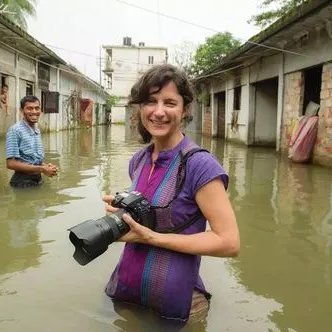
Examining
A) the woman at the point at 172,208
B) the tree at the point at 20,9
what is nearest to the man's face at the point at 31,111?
the woman at the point at 172,208

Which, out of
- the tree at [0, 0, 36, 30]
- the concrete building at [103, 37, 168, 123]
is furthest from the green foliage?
the tree at [0, 0, 36, 30]

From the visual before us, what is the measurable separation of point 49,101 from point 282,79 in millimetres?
11669

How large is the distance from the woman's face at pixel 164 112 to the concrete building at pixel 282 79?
23.6 ft

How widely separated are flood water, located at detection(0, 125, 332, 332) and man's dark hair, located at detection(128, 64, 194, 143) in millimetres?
1093

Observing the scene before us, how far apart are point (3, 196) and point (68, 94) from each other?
22.0 m

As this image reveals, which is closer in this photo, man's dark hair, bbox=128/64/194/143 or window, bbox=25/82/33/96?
man's dark hair, bbox=128/64/194/143

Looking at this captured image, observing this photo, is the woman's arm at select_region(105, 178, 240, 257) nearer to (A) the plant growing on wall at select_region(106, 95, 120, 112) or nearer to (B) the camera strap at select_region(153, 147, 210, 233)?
(B) the camera strap at select_region(153, 147, 210, 233)

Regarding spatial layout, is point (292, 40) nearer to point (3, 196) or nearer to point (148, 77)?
point (3, 196)

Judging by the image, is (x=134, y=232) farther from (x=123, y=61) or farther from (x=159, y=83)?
(x=123, y=61)

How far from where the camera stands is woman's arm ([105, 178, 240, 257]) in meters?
1.90

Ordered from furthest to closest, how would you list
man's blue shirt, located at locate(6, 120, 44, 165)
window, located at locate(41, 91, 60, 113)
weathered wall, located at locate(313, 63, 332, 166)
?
window, located at locate(41, 91, 60, 113) → weathered wall, located at locate(313, 63, 332, 166) → man's blue shirt, located at locate(6, 120, 44, 165)

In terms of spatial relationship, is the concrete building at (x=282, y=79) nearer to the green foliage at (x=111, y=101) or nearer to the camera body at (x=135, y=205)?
the camera body at (x=135, y=205)

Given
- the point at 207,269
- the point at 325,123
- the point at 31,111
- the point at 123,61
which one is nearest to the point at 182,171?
the point at 207,269

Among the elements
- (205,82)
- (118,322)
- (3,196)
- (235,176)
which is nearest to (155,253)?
(118,322)
